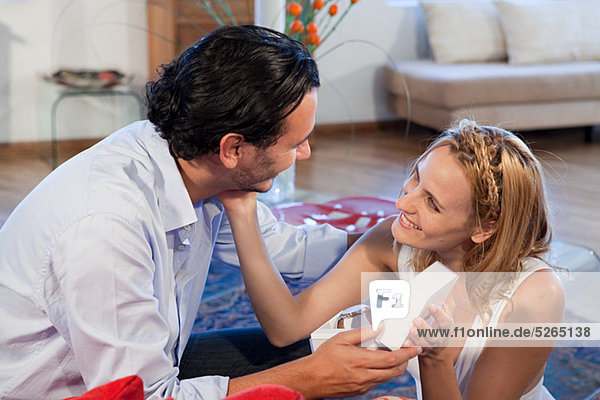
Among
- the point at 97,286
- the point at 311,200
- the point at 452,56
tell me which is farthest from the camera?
the point at 452,56

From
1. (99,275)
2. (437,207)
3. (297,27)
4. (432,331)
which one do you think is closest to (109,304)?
(99,275)

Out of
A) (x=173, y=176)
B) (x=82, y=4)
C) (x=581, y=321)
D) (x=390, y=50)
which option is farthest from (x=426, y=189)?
(x=390, y=50)

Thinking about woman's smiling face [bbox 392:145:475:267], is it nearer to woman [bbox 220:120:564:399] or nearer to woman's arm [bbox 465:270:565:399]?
woman [bbox 220:120:564:399]

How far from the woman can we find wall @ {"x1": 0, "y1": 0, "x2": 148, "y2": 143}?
3.23 metres

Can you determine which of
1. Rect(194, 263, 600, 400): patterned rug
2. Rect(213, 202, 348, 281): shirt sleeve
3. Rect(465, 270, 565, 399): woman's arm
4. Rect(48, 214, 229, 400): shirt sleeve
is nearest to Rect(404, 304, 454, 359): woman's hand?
Rect(465, 270, 565, 399): woman's arm

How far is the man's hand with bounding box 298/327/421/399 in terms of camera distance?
1.15 metres

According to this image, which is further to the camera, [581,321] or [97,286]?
[581,321]

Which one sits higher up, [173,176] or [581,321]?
[173,176]

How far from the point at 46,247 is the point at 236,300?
1.55 metres

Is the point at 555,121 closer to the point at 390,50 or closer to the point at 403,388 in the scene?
the point at 390,50

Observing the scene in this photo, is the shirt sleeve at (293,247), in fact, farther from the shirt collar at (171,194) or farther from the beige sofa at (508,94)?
the beige sofa at (508,94)

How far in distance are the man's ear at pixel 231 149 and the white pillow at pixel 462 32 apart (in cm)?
404

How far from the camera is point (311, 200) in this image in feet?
9.67

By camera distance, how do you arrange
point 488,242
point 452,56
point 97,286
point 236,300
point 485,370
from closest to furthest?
point 97,286
point 485,370
point 488,242
point 236,300
point 452,56
